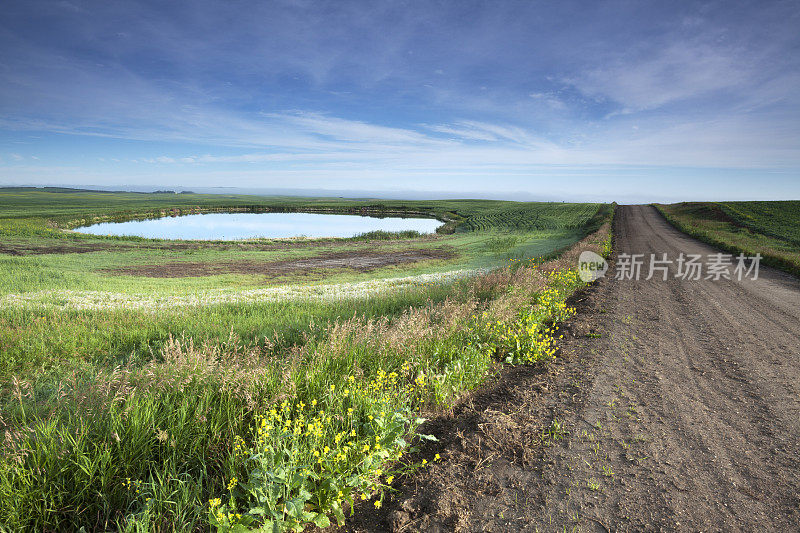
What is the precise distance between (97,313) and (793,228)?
61.3m

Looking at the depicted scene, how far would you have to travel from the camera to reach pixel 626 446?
14.8 ft

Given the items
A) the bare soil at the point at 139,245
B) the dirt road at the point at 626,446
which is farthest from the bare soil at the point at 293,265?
the dirt road at the point at 626,446

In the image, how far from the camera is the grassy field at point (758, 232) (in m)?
19.9

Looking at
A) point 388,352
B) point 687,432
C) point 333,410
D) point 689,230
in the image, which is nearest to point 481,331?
point 388,352

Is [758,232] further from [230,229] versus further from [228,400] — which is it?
[230,229]

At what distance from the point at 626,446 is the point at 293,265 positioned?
27.1 metres

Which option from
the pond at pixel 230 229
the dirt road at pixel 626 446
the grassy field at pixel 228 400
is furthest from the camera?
the pond at pixel 230 229

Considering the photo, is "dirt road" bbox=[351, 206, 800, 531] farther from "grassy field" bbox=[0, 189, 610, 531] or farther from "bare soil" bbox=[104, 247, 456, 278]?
"bare soil" bbox=[104, 247, 456, 278]

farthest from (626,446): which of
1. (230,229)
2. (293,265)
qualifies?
(230,229)

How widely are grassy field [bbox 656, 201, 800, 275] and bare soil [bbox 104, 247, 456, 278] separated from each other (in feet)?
65.2

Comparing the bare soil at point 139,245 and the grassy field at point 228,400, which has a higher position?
the grassy field at point 228,400

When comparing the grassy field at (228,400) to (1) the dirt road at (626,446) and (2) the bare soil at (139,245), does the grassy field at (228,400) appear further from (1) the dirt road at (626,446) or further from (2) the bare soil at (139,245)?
(2) the bare soil at (139,245)

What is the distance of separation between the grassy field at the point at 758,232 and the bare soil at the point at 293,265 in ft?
65.2

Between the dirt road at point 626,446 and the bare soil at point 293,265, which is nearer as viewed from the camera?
the dirt road at point 626,446
